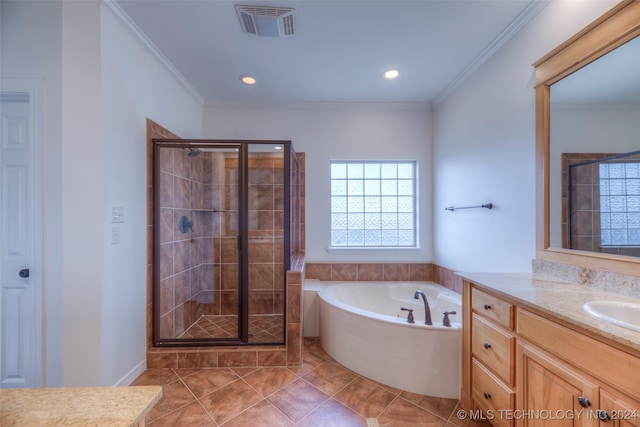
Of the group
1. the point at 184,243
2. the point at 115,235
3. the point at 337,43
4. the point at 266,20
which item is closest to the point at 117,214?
the point at 115,235

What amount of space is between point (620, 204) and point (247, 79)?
2.85 m

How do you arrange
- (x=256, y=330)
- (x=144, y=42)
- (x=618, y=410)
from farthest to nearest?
(x=256, y=330) → (x=144, y=42) → (x=618, y=410)

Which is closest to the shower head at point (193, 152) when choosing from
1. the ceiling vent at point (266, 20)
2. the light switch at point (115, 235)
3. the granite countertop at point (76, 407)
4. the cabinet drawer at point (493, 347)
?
the light switch at point (115, 235)

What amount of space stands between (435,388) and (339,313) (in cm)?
85

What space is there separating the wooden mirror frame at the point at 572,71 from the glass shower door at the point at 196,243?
2228 millimetres

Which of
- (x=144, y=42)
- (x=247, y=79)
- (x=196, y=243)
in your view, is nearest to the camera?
(x=144, y=42)

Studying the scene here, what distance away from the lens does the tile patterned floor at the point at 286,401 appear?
1578mm

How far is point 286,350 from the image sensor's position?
7.07 feet

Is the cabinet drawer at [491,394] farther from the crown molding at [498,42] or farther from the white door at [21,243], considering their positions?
the white door at [21,243]

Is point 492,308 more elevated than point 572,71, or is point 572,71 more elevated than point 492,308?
point 572,71

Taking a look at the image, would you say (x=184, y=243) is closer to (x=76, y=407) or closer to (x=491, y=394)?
(x=76, y=407)

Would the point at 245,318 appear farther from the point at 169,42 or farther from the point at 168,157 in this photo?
the point at 169,42

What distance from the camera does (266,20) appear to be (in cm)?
177

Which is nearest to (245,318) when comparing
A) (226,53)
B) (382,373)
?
(382,373)
